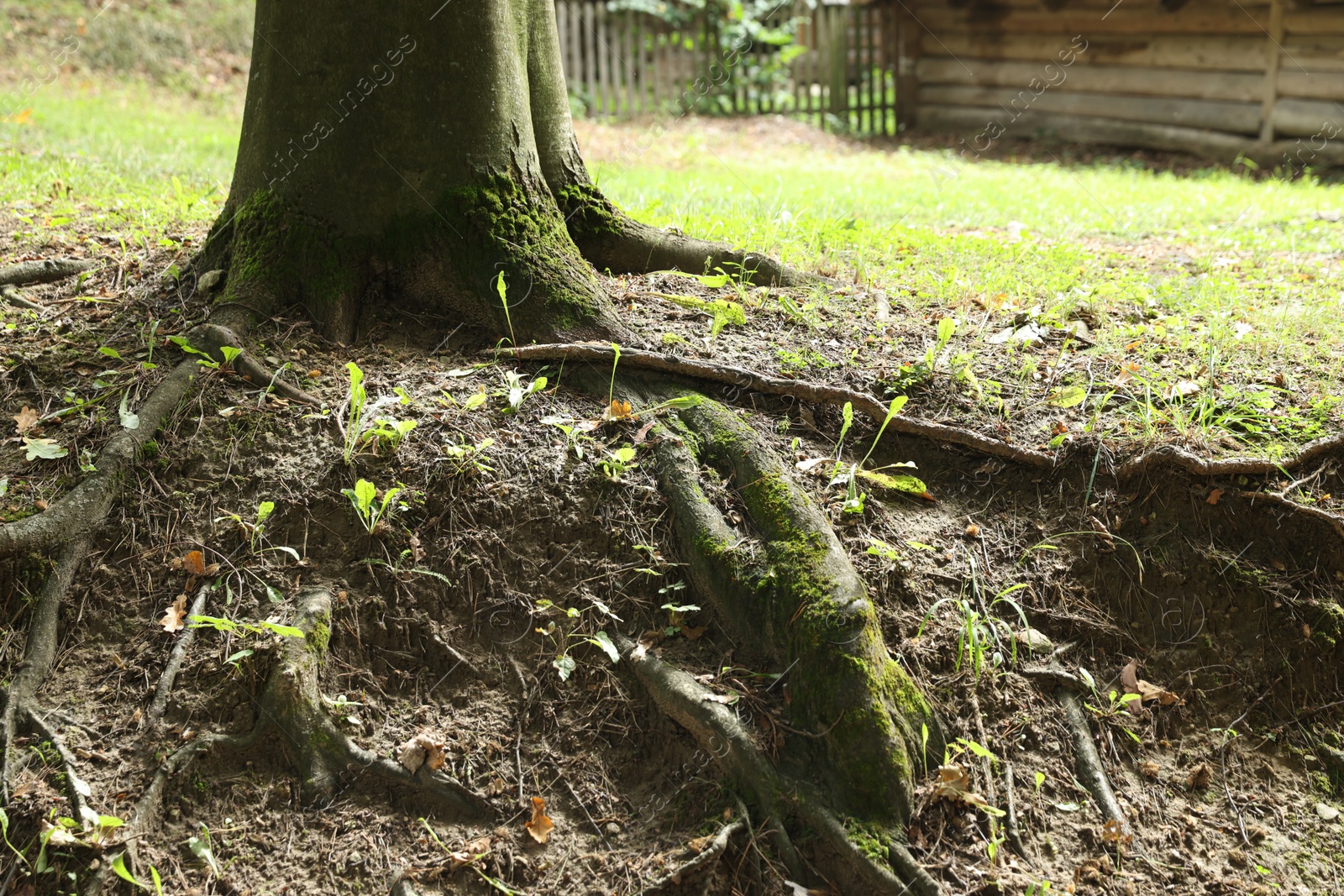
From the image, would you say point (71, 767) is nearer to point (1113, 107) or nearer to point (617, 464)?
point (617, 464)

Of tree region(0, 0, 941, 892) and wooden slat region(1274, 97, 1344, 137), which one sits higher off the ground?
wooden slat region(1274, 97, 1344, 137)

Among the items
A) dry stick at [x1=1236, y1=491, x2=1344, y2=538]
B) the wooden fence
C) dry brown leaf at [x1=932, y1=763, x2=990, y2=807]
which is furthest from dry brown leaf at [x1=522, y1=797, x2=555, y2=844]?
the wooden fence

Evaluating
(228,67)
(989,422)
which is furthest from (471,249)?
(228,67)

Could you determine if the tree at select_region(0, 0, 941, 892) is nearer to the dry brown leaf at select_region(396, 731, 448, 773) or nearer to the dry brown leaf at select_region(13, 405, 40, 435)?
the dry brown leaf at select_region(396, 731, 448, 773)

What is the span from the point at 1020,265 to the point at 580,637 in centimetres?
323

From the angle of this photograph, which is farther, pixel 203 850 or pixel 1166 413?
pixel 1166 413

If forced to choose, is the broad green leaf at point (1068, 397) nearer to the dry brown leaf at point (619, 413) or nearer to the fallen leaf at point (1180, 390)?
the fallen leaf at point (1180, 390)

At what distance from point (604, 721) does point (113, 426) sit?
78.5 inches

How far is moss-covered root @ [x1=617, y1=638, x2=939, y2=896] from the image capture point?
2.39 meters

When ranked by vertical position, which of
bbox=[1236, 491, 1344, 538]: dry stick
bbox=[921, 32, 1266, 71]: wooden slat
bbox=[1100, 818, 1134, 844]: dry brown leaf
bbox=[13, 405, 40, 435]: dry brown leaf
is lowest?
bbox=[1100, 818, 1134, 844]: dry brown leaf

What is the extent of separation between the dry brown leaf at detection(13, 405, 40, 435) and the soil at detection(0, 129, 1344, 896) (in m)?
0.05

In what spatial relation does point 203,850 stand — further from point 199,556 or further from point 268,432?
point 268,432

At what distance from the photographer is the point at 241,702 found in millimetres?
2658

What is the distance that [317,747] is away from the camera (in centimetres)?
262
